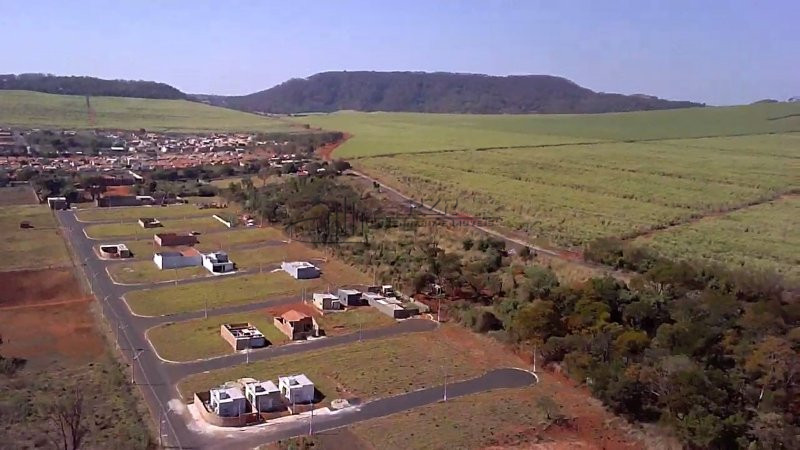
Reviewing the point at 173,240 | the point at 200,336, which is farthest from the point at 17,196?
the point at 200,336

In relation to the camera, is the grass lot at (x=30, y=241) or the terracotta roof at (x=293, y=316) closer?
the terracotta roof at (x=293, y=316)

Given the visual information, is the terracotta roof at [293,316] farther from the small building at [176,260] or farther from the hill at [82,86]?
the hill at [82,86]

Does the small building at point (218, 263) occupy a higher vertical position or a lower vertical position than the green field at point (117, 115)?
lower

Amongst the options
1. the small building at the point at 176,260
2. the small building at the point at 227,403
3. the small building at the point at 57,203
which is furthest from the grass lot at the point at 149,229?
the small building at the point at 227,403

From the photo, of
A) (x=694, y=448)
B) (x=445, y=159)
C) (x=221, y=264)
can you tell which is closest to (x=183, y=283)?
(x=221, y=264)

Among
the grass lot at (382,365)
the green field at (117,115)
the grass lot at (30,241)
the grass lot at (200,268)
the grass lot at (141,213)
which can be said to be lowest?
the grass lot at (141,213)

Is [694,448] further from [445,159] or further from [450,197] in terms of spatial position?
[445,159]

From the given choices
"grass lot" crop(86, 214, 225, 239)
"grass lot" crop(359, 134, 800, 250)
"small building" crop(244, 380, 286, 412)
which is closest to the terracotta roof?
"small building" crop(244, 380, 286, 412)

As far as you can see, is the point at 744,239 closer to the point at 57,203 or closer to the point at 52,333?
the point at 52,333
